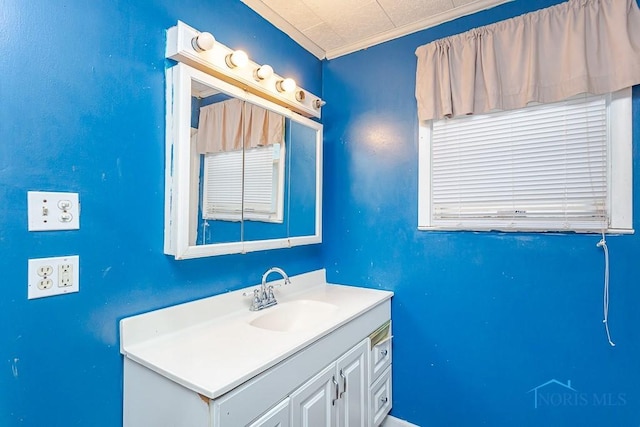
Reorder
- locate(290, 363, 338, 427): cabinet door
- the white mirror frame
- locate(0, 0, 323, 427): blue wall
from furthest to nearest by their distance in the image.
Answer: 1. the white mirror frame
2. locate(290, 363, 338, 427): cabinet door
3. locate(0, 0, 323, 427): blue wall

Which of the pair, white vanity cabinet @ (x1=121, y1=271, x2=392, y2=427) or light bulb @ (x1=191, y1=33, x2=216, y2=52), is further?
light bulb @ (x1=191, y1=33, x2=216, y2=52)

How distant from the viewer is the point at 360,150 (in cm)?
201

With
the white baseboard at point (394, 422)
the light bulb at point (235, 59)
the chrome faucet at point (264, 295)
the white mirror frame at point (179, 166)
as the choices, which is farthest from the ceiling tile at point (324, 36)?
the white baseboard at point (394, 422)

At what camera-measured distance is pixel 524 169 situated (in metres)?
1.54

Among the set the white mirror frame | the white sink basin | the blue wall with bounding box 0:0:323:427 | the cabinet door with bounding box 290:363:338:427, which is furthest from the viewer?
the white sink basin

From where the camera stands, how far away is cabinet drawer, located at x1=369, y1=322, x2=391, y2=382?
1.65 metres

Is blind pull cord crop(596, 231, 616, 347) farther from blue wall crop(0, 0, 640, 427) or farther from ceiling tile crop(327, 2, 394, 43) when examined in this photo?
ceiling tile crop(327, 2, 394, 43)

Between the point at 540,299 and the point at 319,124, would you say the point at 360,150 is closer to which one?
the point at 319,124

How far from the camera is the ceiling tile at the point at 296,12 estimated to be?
1.65 metres

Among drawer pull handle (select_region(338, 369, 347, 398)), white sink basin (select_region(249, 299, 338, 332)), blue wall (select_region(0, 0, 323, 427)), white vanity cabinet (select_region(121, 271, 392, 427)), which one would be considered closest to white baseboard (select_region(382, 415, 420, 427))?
white vanity cabinet (select_region(121, 271, 392, 427))

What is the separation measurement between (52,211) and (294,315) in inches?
44.5

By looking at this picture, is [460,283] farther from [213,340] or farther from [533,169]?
[213,340]

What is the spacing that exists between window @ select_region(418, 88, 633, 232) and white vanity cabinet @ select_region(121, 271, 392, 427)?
731 mm

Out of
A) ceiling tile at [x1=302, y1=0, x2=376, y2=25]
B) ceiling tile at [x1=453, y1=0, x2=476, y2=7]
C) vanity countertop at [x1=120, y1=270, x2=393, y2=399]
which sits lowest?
vanity countertop at [x1=120, y1=270, x2=393, y2=399]
